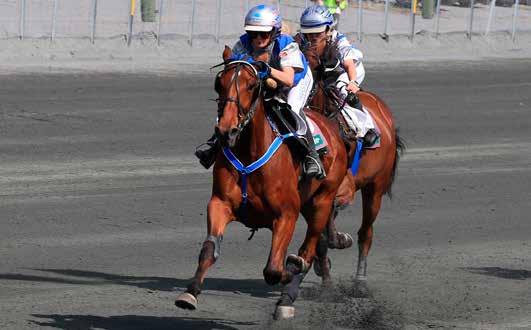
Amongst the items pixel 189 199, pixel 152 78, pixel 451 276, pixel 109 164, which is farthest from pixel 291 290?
pixel 152 78

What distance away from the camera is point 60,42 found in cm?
2919

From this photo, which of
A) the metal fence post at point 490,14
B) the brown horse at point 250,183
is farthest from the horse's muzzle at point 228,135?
the metal fence post at point 490,14

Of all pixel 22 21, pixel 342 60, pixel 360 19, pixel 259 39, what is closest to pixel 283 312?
pixel 259 39

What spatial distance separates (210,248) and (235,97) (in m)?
1.01

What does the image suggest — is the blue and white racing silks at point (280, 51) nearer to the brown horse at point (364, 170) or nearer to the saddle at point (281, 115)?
the saddle at point (281, 115)

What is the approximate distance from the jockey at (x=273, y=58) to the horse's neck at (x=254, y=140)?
0.23m

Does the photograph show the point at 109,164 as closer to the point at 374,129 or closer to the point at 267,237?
the point at 267,237

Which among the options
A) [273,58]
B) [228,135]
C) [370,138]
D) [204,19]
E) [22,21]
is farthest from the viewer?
[204,19]

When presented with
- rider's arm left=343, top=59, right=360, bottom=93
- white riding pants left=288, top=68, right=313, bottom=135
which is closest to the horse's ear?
white riding pants left=288, top=68, right=313, bottom=135

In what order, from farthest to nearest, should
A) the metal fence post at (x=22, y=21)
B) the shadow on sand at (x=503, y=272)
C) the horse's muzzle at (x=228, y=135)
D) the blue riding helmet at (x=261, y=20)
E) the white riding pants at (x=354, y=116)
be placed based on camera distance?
the metal fence post at (x=22, y=21)
the shadow on sand at (x=503, y=272)
the white riding pants at (x=354, y=116)
the blue riding helmet at (x=261, y=20)
the horse's muzzle at (x=228, y=135)

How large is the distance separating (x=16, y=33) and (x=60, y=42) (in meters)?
1.02

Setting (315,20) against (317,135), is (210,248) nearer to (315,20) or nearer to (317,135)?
(317,135)

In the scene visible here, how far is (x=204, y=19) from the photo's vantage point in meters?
32.8

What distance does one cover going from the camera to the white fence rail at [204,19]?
29844 millimetres
